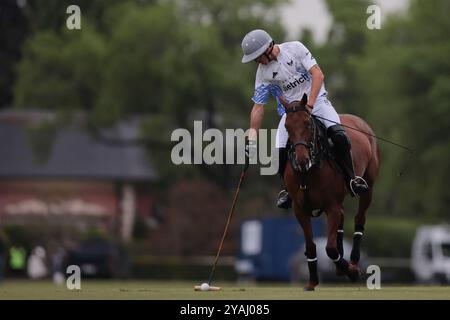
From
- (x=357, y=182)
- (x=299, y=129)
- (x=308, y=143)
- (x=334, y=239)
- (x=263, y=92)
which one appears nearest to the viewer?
(x=299, y=129)

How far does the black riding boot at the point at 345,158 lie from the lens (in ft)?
55.9

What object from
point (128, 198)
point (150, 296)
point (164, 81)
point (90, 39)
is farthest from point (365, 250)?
point (150, 296)

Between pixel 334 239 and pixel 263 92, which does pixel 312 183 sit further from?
pixel 263 92

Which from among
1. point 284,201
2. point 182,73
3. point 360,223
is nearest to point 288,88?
point 284,201

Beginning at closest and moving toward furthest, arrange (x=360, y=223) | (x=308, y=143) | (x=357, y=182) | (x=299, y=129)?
(x=299, y=129), (x=308, y=143), (x=357, y=182), (x=360, y=223)

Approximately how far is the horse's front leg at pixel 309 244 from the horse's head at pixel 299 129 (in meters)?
1.00

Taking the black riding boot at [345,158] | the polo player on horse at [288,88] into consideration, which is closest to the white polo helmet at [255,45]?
the polo player on horse at [288,88]

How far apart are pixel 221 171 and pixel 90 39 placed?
29.9 feet

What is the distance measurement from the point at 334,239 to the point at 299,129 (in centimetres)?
159

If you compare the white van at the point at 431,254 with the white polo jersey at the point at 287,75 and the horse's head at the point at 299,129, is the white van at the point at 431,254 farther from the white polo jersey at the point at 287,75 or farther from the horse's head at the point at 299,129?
the horse's head at the point at 299,129

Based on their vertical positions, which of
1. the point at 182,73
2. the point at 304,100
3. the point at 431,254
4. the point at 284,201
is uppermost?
the point at 182,73

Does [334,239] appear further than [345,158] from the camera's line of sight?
No

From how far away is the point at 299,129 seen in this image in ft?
52.5
